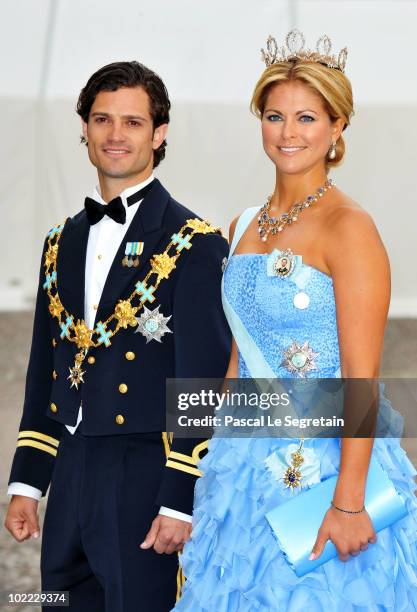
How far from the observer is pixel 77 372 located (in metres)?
2.59

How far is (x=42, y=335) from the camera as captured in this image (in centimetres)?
281

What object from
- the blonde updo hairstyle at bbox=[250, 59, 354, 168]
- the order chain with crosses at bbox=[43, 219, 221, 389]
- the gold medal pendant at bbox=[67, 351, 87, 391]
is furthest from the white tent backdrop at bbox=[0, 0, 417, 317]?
the blonde updo hairstyle at bbox=[250, 59, 354, 168]

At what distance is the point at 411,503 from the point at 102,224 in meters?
1.10

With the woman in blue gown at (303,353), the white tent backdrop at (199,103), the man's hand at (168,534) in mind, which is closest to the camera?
the woman in blue gown at (303,353)

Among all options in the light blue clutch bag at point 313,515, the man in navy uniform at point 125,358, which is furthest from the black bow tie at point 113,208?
the light blue clutch bag at point 313,515

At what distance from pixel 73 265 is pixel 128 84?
502 mm

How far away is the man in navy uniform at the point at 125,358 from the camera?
2479 mm

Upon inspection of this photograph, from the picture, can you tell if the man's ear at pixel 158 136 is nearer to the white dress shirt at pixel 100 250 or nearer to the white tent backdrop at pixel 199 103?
the white dress shirt at pixel 100 250

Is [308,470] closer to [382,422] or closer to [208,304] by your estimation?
[382,422]

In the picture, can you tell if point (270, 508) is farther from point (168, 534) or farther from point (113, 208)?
point (113, 208)

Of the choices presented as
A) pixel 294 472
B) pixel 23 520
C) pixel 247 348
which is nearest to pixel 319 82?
pixel 247 348

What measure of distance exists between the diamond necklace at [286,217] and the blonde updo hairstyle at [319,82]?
0.36 feet

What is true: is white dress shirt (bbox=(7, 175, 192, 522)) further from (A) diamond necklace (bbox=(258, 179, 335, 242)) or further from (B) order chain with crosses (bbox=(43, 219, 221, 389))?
(A) diamond necklace (bbox=(258, 179, 335, 242))

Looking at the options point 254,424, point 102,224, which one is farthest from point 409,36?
point 254,424
